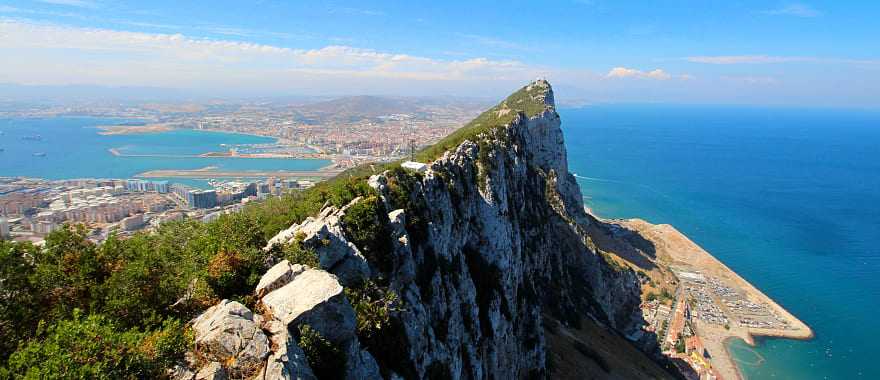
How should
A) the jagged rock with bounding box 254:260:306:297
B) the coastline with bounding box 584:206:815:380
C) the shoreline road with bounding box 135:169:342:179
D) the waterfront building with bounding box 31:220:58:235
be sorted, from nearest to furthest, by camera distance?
the jagged rock with bounding box 254:260:306:297
the coastline with bounding box 584:206:815:380
the waterfront building with bounding box 31:220:58:235
the shoreline road with bounding box 135:169:342:179

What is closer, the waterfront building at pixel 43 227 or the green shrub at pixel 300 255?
the green shrub at pixel 300 255

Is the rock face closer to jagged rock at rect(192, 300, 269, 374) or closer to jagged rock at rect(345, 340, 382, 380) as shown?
jagged rock at rect(345, 340, 382, 380)

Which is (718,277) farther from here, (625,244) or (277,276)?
(277,276)

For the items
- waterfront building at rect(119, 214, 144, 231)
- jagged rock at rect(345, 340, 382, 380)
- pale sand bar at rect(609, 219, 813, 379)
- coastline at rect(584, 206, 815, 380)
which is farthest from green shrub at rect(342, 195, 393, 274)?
waterfront building at rect(119, 214, 144, 231)

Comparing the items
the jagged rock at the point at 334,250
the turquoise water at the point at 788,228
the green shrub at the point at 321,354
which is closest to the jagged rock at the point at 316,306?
the green shrub at the point at 321,354

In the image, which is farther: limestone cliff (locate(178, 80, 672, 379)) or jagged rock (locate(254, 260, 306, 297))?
jagged rock (locate(254, 260, 306, 297))

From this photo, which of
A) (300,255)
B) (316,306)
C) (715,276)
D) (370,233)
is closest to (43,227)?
(370,233)

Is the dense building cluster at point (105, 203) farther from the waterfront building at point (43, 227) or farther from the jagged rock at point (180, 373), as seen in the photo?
the jagged rock at point (180, 373)
